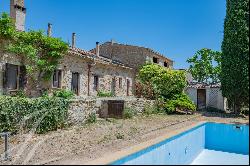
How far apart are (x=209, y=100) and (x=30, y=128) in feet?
77.8

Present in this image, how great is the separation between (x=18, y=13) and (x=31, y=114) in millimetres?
10946

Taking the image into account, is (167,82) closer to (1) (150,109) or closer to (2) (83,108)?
(1) (150,109)

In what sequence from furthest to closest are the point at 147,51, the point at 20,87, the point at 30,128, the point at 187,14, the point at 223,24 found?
1. the point at 147,51
2. the point at 223,24
3. the point at 187,14
4. the point at 20,87
5. the point at 30,128

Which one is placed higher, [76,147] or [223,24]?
[223,24]

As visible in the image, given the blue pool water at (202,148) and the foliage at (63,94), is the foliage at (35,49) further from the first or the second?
the blue pool water at (202,148)

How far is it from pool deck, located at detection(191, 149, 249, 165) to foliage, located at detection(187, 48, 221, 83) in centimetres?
3454

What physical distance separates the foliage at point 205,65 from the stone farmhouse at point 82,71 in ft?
31.4

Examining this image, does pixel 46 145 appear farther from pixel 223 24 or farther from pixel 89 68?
pixel 223 24

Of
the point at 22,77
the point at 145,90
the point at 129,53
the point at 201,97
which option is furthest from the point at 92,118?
the point at 129,53

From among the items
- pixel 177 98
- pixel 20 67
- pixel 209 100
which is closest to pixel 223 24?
pixel 177 98

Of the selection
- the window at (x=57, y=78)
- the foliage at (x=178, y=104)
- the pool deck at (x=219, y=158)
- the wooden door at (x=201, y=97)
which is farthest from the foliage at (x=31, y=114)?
the wooden door at (x=201, y=97)

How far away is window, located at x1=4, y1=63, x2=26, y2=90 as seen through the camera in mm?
18766

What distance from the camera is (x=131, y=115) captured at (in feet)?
69.5

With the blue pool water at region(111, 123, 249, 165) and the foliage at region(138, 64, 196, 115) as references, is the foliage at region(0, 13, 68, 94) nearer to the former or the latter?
the foliage at region(138, 64, 196, 115)
